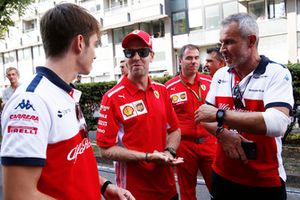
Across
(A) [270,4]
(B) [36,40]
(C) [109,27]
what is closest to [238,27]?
(A) [270,4]

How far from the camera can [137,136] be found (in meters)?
2.97

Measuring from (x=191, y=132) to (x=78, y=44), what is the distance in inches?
116

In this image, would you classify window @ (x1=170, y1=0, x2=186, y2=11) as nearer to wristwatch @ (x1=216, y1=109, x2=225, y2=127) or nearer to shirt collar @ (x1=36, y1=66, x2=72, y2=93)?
wristwatch @ (x1=216, y1=109, x2=225, y2=127)

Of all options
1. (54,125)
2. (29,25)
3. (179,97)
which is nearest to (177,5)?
(29,25)

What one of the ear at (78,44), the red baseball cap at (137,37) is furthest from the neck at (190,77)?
the ear at (78,44)

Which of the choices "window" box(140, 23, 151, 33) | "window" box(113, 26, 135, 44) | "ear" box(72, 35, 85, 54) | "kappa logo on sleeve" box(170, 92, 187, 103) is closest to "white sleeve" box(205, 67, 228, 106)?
"ear" box(72, 35, 85, 54)

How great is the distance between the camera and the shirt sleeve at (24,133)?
142 cm

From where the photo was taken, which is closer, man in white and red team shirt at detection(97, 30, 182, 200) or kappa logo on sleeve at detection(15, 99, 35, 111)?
kappa logo on sleeve at detection(15, 99, 35, 111)

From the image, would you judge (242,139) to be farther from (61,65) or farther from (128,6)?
(128,6)

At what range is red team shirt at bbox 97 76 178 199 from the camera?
9.73 ft

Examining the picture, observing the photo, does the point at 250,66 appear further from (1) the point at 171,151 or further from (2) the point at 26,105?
(2) the point at 26,105

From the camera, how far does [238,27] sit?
268cm

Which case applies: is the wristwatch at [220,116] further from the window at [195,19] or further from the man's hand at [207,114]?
the window at [195,19]

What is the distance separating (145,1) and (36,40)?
60.7ft
